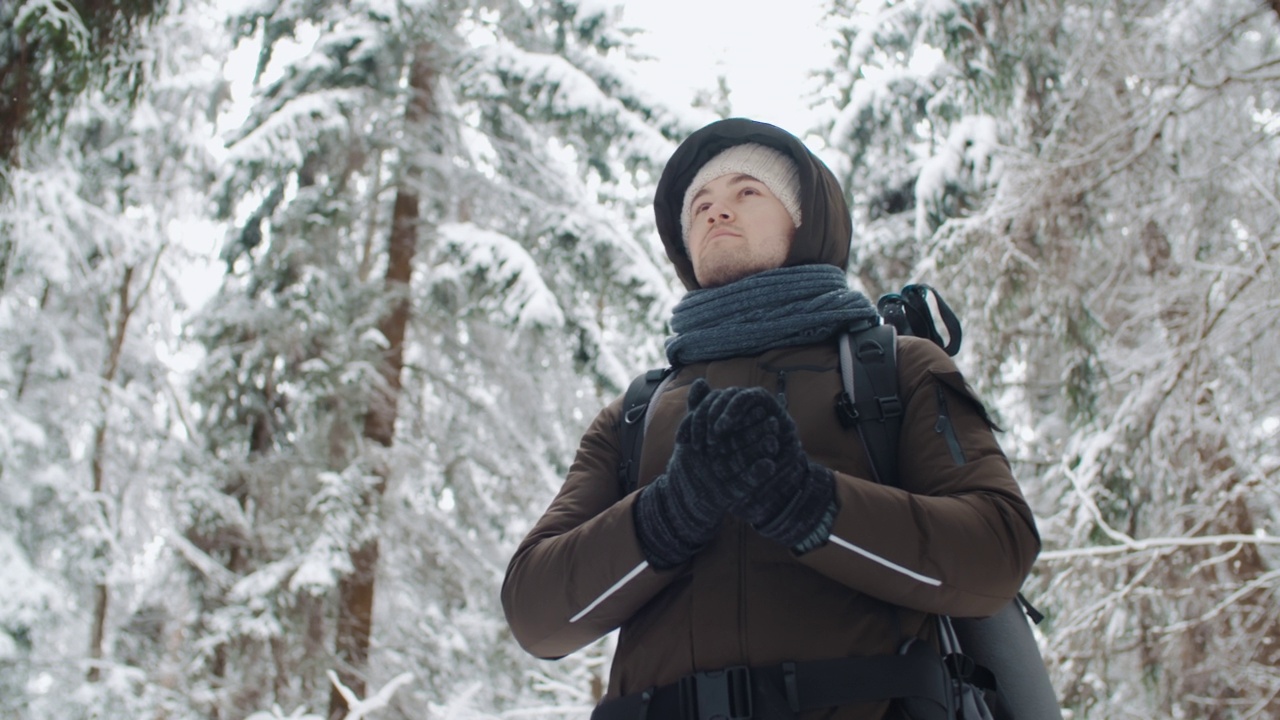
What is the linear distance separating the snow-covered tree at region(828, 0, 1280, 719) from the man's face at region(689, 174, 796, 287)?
3.45m

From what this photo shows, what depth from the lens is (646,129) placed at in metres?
8.35

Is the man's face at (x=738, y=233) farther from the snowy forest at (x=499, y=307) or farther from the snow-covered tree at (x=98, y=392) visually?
the snow-covered tree at (x=98, y=392)

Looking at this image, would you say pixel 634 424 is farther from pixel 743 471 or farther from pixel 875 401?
pixel 743 471

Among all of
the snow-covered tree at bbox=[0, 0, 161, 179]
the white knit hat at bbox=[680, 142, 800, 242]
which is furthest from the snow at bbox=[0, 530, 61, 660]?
the white knit hat at bbox=[680, 142, 800, 242]

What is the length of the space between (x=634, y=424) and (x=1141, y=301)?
6.21 meters

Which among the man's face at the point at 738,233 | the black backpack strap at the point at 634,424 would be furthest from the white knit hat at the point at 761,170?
the black backpack strap at the point at 634,424

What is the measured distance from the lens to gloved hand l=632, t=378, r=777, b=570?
1417 millimetres

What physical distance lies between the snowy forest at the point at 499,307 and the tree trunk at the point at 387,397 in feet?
0.12

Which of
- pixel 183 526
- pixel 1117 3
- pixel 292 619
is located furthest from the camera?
pixel 183 526

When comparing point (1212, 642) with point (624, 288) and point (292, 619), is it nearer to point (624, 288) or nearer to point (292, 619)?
point (624, 288)

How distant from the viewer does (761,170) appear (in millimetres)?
2244

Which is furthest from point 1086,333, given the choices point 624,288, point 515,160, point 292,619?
point 292,619

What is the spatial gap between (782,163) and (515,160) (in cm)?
803

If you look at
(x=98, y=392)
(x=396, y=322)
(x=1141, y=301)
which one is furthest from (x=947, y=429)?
(x=98, y=392)
